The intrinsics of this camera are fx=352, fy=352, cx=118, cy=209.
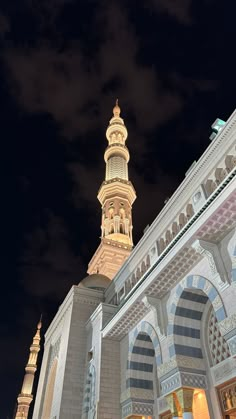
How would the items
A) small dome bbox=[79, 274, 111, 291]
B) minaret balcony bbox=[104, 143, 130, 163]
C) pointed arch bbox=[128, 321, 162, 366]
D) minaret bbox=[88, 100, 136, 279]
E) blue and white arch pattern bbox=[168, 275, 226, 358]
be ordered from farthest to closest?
1. minaret balcony bbox=[104, 143, 130, 163]
2. minaret bbox=[88, 100, 136, 279]
3. small dome bbox=[79, 274, 111, 291]
4. pointed arch bbox=[128, 321, 162, 366]
5. blue and white arch pattern bbox=[168, 275, 226, 358]

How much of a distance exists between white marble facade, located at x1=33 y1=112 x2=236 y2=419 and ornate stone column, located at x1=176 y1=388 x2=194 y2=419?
0.02m

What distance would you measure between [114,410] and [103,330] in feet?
7.49

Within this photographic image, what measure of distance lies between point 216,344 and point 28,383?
30.6m

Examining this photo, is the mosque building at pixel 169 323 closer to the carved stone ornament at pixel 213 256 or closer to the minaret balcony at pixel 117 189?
the carved stone ornament at pixel 213 256

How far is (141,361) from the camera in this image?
408 inches

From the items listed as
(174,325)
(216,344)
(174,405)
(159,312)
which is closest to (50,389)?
(159,312)

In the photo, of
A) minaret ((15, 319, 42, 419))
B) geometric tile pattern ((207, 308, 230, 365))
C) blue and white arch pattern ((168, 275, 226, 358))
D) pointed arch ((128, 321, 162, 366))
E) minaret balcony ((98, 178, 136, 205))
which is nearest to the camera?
geometric tile pattern ((207, 308, 230, 365))

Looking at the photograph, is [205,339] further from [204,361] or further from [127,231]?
[127,231]

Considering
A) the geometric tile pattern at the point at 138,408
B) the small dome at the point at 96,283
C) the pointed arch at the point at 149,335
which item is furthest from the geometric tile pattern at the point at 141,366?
the small dome at the point at 96,283

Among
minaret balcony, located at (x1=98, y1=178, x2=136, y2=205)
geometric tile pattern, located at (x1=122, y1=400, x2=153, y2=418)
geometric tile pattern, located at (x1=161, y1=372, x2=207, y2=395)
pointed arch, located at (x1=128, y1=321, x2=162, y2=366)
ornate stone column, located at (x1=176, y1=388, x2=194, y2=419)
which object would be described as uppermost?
minaret balcony, located at (x1=98, y1=178, x2=136, y2=205)

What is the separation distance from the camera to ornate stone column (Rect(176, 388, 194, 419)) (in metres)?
7.55

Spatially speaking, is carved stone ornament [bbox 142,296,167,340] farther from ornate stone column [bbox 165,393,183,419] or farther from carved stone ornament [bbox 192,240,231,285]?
carved stone ornament [bbox 192,240,231,285]

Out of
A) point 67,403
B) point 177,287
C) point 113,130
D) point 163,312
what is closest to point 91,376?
point 67,403

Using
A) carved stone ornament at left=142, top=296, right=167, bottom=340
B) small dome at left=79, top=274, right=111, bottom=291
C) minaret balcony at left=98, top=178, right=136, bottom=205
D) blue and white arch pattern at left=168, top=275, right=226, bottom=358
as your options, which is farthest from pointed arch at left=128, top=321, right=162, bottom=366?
minaret balcony at left=98, top=178, right=136, bottom=205
